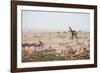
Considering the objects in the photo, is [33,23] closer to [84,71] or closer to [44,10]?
[44,10]

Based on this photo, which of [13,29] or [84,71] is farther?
[84,71]

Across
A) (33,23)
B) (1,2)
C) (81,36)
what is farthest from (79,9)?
(1,2)

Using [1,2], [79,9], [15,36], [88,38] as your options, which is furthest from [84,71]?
[1,2]

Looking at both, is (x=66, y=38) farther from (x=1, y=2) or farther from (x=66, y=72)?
(x=1, y=2)

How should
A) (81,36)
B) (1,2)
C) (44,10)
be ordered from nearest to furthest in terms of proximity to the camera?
(1,2) < (44,10) < (81,36)

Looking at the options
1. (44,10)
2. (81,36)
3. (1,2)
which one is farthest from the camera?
(81,36)

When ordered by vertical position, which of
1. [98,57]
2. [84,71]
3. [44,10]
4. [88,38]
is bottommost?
[84,71]

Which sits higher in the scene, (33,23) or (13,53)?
(33,23)
